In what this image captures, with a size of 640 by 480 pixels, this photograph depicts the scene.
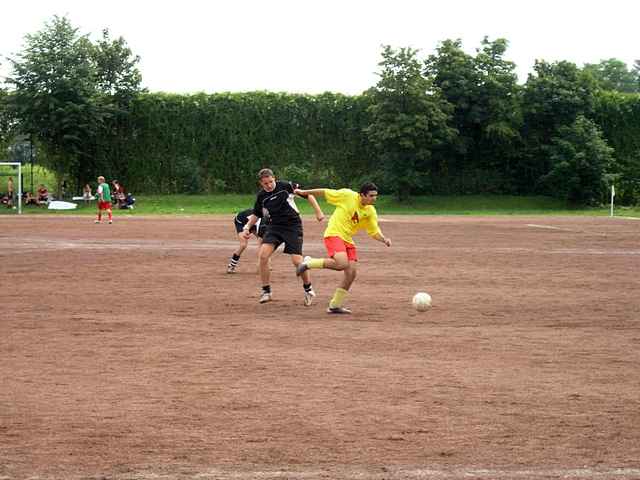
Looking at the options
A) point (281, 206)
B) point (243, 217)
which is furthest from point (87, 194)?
point (281, 206)

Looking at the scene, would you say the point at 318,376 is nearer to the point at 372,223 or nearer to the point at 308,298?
the point at 372,223

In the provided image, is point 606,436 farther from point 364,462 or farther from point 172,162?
point 172,162

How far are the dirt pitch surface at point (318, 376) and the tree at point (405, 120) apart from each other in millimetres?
33721

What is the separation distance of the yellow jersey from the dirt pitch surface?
1.11m

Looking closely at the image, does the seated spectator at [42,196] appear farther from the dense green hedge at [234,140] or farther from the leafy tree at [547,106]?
the leafy tree at [547,106]

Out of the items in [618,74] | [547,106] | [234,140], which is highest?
[618,74]

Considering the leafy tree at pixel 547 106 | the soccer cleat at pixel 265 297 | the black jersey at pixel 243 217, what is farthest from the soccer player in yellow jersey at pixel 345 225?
the leafy tree at pixel 547 106

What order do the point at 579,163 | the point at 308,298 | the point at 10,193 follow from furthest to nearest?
1. the point at 579,163
2. the point at 10,193
3. the point at 308,298

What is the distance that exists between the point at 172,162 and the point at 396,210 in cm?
1331

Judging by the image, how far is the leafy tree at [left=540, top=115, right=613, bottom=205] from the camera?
2125 inches

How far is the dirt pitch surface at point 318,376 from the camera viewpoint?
7.11 metres

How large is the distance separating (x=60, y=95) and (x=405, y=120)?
676 inches

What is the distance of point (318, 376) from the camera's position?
32.6 feet

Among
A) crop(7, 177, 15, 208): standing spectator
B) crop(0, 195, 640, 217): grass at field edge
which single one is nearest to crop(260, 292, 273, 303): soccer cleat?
crop(0, 195, 640, 217): grass at field edge
